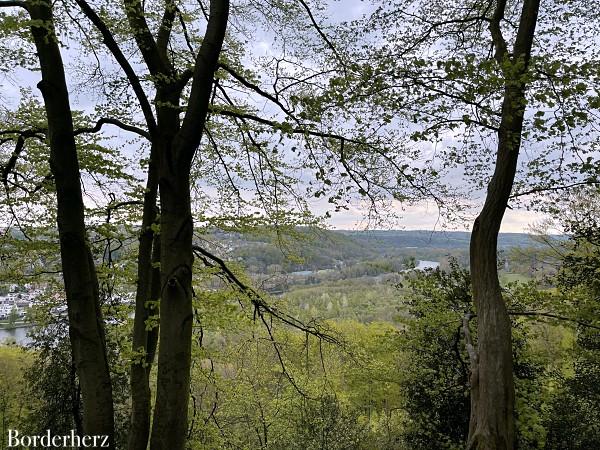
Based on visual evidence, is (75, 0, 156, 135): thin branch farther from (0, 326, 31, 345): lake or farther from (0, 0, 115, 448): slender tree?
(0, 326, 31, 345): lake

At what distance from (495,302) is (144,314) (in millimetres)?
3221

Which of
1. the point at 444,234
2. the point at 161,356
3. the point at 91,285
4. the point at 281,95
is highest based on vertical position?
the point at 281,95

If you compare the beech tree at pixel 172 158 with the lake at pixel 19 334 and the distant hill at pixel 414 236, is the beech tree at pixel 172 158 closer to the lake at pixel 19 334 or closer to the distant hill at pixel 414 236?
the distant hill at pixel 414 236

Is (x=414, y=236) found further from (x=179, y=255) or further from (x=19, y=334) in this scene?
(x=19, y=334)

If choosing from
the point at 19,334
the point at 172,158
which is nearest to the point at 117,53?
the point at 172,158

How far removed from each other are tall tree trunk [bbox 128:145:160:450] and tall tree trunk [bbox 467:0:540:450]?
290 centimetres

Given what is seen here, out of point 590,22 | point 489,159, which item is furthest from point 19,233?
point 590,22

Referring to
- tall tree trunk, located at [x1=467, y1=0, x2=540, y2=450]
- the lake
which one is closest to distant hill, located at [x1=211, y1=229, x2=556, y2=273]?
tall tree trunk, located at [x1=467, y1=0, x2=540, y2=450]

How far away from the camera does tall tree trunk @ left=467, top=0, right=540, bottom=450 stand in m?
3.23

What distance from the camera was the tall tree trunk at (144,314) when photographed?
4070 millimetres

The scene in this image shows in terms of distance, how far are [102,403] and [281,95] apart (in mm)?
2667

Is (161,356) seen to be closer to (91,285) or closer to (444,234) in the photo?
(91,285)

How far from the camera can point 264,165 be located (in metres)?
4.59

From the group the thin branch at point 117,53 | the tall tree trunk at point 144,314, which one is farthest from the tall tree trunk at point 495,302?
the tall tree trunk at point 144,314
